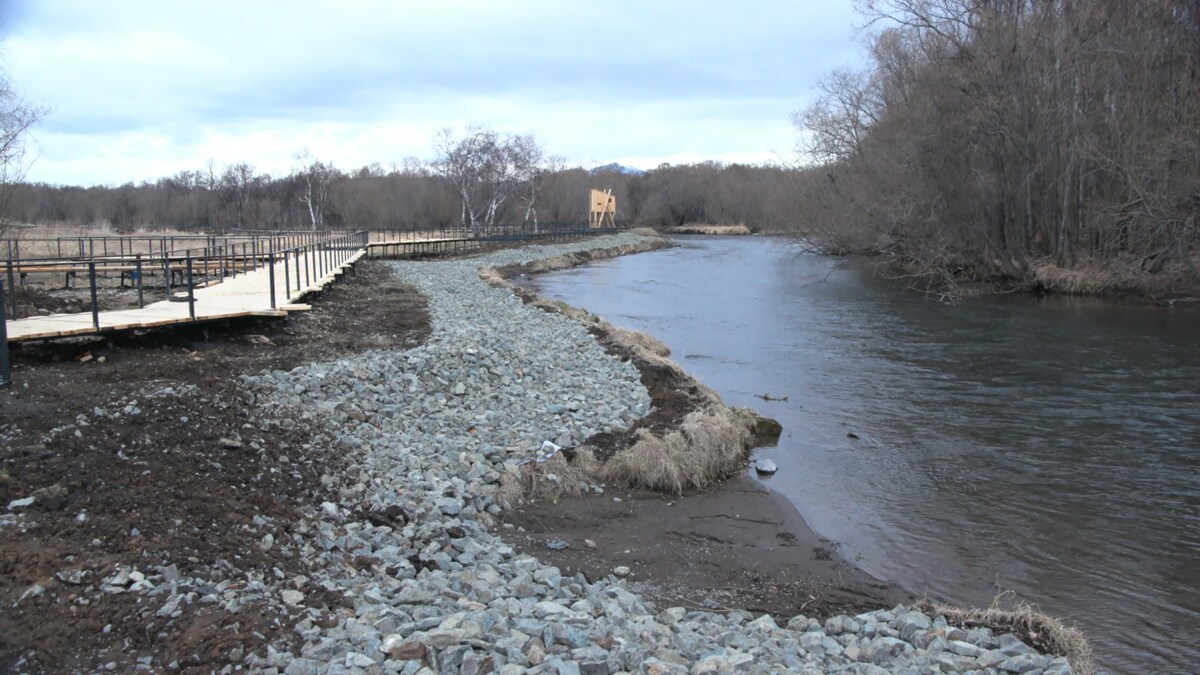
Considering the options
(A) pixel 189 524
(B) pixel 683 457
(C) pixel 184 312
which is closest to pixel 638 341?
(B) pixel 683 457

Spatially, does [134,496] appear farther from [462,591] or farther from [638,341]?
[638,341]

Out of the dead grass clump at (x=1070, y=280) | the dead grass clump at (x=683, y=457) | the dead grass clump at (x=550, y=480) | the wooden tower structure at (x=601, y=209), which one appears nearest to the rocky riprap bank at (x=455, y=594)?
the dead grass clump at (x=550, y=480)

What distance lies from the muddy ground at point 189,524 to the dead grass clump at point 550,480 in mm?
206

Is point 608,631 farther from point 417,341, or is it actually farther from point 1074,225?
point 1074,225

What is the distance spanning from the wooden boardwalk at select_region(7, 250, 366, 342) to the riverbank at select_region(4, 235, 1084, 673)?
2557 mm

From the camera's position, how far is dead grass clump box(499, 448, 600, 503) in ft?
26.8

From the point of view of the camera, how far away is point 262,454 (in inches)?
295

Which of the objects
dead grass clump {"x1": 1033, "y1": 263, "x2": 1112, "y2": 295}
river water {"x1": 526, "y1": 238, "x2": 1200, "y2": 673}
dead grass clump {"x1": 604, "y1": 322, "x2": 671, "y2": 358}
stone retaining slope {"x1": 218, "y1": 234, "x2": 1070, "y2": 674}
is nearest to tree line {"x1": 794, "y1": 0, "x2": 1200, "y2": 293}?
dead grass clump {"x1": 1033, "y1": 263, "x2": 1112, "y2": 295}

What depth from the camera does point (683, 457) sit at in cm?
916

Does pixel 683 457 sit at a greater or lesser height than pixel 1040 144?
lesser

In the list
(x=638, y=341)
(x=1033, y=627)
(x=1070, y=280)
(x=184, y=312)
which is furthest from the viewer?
(x=1070, y=280)

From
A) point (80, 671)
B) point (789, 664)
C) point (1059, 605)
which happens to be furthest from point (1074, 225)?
point (80, 671)

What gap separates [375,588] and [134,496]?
1932 mm

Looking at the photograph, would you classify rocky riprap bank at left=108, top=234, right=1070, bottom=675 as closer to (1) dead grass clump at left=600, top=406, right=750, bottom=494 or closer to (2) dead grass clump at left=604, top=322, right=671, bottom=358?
(1) dead grass clump at left=600, top=406, right=750, bottom=494
